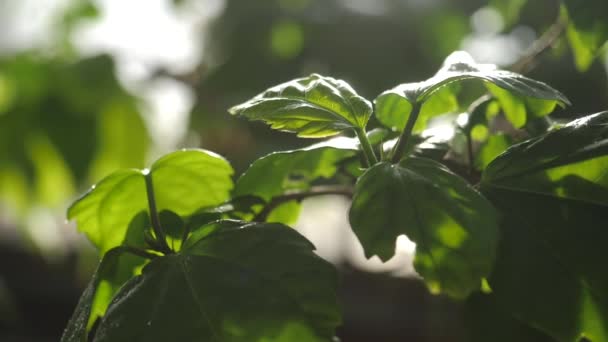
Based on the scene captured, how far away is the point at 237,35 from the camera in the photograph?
114 cm

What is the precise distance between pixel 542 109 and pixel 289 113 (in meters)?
0.17

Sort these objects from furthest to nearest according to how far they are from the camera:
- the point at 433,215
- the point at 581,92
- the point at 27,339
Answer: the point at 27,339, the point at 581,92, the point at 433,215

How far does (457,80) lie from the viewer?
323mm

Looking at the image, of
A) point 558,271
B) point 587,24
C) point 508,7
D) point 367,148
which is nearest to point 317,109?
point 367,148

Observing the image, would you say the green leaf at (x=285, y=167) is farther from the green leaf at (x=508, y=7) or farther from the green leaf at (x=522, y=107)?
the green leaf at (x=508, y=7)

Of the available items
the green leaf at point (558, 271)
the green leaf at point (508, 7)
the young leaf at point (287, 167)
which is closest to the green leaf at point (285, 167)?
the young leaf at point (287, 167)

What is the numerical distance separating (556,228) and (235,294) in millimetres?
152

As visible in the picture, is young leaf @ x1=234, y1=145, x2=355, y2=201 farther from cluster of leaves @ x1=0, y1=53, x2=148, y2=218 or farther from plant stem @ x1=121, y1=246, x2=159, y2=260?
cluster of leaves @ x1=0, y1=53, x2=148, y2=218

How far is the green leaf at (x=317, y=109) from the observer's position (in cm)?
33

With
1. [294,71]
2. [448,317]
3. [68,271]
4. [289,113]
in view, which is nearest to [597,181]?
[289,113]

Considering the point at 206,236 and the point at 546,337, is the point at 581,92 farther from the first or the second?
the point at 206,236

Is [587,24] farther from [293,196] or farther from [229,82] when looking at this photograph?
[229,82]

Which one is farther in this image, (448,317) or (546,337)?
(448,317)

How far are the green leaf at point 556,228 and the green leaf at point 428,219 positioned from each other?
28 mm
